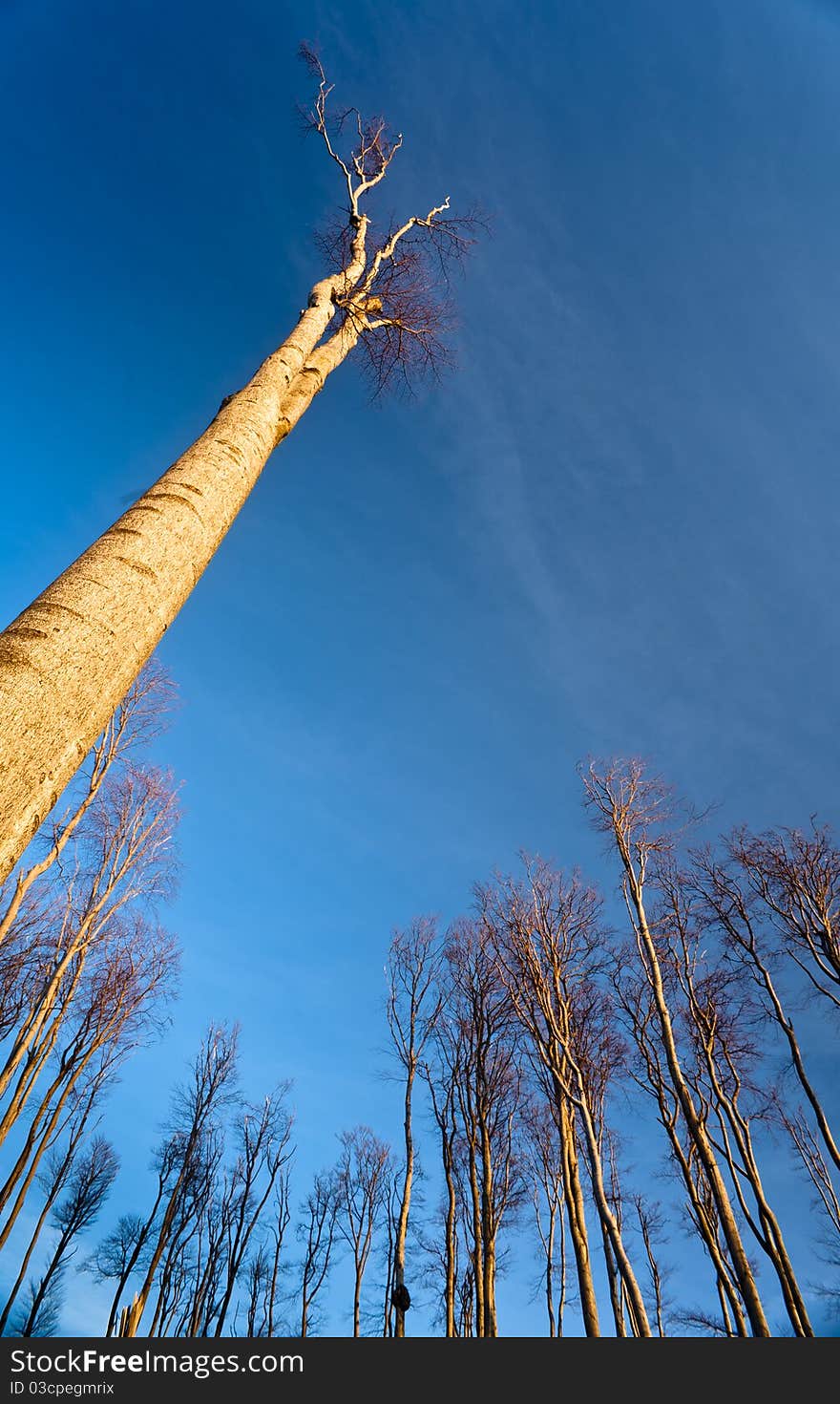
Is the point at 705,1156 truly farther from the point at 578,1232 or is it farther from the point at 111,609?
the point at 111,609

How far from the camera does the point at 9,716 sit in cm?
124

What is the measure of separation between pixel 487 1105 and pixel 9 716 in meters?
13.8

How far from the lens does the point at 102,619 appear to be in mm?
1554

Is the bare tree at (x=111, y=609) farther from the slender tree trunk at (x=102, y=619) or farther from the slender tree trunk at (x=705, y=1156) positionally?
the slender tree trunk at (x=705, y=1156)

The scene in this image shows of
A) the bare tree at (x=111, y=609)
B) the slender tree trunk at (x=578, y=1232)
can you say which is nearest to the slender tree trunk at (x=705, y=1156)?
the slender tree trunk at (x=578, y=1232)

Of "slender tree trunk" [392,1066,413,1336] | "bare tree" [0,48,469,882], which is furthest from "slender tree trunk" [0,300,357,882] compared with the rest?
"slender tree trunk" [392,1066,413,1336]

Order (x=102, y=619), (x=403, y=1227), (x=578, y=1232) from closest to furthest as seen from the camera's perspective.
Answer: (x=102, y=619) → (x=578, y=1232) → (x=403, y=1227)

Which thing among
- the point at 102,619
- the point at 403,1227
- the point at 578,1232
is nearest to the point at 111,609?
the point at 102,619

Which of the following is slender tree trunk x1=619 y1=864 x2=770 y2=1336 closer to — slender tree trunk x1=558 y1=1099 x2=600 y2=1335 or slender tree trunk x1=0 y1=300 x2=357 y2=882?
slender tree trunk x1=558 y1=1099 x2=600 y2=1335

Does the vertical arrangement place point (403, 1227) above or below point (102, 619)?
above

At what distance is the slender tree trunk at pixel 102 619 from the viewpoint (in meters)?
1.25

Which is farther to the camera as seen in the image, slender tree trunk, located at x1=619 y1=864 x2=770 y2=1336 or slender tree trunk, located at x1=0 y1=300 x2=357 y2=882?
slender tree trunk, located at x1=619 y1=864 x2=770 y2=1336

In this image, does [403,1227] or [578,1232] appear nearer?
[578,1232]

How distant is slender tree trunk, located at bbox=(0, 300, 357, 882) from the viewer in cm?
125
